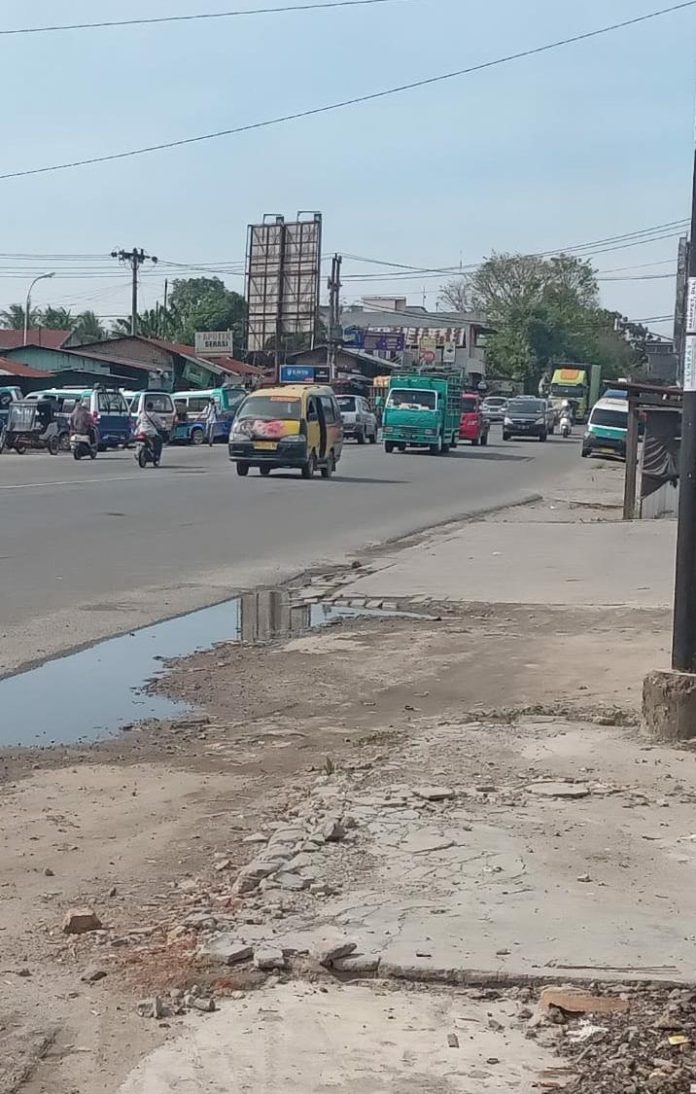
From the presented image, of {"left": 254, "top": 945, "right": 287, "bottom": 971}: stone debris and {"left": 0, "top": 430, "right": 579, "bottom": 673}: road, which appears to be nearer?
{"left": 254, "top": 945, "right": 287, "bottom": 971}: stone debris

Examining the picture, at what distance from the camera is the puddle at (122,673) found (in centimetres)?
786

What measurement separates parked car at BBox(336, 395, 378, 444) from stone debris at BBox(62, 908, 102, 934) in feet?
157

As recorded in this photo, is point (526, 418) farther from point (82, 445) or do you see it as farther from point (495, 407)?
point (82, 445)

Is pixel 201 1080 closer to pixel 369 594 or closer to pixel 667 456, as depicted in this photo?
pixel 369 594

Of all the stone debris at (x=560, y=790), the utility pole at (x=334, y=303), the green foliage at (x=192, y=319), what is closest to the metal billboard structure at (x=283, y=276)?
the utility pole at (x=334, y=303)

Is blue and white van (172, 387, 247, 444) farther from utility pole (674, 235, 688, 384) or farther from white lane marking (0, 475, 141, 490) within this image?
utility pole (674, 235, 688, 384)

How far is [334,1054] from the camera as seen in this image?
3621 mm

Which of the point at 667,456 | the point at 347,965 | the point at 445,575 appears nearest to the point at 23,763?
the point at 347,965

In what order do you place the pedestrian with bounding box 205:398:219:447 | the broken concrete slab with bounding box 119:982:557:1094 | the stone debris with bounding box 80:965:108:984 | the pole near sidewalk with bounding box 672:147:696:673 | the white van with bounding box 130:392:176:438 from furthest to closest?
the pedestrian with bounding box 205:398:219:447
the white van with bounding box 130:392:176:438
the pole near sidewalk with bounding box 672:147:696:673
the stone debris with bounding box 80:965:108:984
the broken concrete slab with bounding box 119:982:557:1094

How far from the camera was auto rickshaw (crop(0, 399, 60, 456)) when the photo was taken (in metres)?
42.1

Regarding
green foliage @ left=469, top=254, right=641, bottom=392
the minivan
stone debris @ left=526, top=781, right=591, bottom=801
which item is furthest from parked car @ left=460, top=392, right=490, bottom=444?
green foliage @ left=469, top=254, right=641, bottom=392

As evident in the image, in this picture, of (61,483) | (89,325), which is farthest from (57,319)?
(61,483)

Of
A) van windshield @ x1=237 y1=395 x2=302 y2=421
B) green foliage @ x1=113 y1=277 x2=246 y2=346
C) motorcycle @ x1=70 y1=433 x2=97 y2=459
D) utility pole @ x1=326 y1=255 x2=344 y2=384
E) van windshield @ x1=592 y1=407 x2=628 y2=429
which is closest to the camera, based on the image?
van windshield @ x1=237 y1=395 x2=302 y2=421

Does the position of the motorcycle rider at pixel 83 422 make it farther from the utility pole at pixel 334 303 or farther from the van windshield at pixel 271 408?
the utility pole at pixel 334 303
